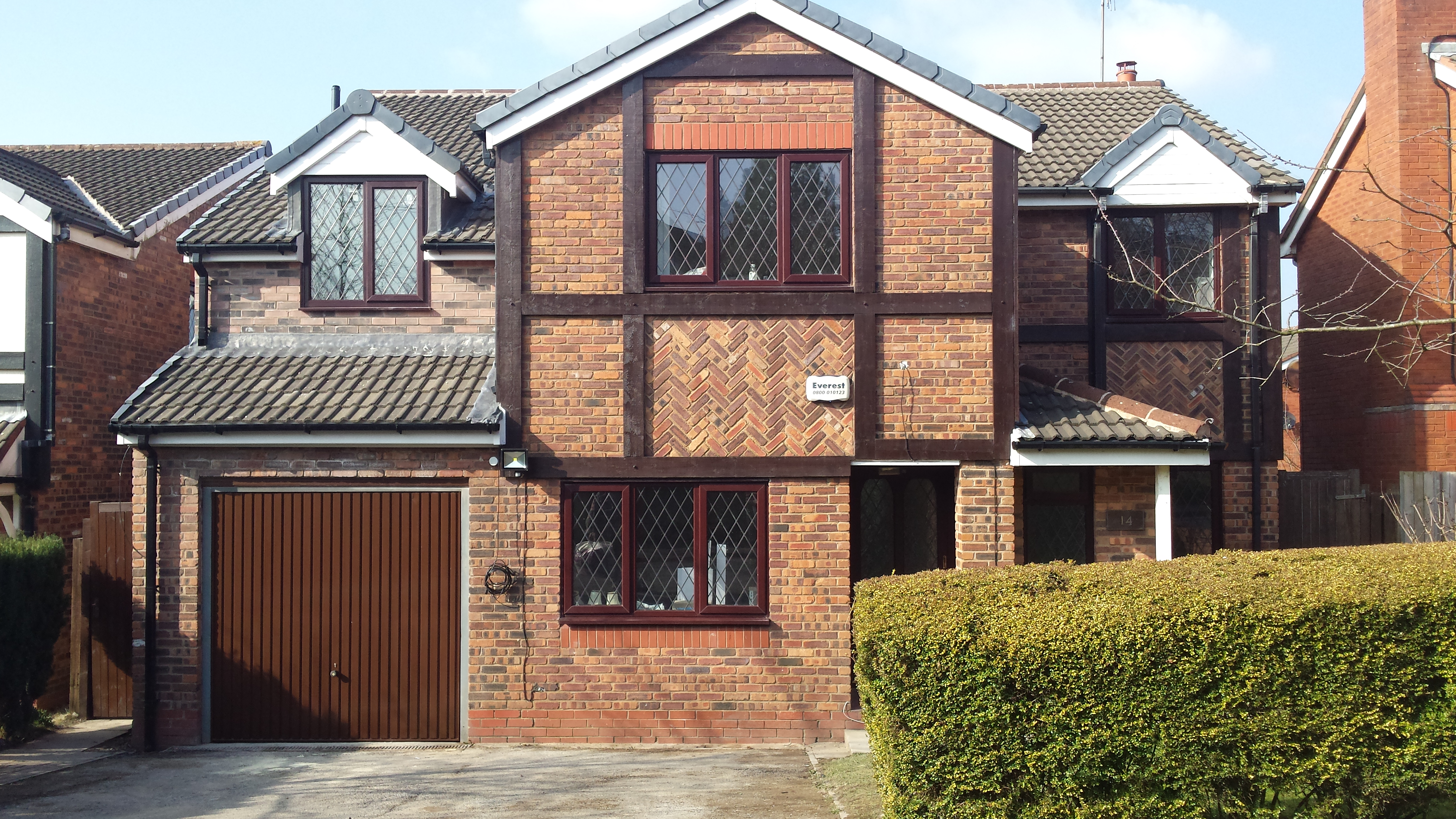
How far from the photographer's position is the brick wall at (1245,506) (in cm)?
1125

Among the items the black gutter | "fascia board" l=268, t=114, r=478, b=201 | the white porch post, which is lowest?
the white porch post

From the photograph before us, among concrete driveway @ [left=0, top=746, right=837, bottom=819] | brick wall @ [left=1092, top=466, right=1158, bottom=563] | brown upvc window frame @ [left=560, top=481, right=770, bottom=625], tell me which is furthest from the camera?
brick wall @ [left=1092, top=466, right=1158, bottom=563]

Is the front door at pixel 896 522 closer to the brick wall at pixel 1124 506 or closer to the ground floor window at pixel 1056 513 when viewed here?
the ground floor window at pixel 1056 513

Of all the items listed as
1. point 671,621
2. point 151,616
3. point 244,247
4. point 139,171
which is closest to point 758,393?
point 671,621

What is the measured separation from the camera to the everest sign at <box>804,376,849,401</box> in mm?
9312

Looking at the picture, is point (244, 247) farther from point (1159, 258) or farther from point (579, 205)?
point (1159, 258)

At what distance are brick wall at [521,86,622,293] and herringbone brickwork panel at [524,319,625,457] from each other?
1.62 ft

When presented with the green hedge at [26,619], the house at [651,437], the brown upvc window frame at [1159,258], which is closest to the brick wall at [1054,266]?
the brown upvc window frame at [1159,258]

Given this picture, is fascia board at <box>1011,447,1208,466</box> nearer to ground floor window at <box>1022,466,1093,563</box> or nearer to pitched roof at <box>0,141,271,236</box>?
ground floor window at <box>1022,466,1093,563</box>

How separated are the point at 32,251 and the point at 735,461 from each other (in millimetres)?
8484

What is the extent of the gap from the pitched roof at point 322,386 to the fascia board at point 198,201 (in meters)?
3.34

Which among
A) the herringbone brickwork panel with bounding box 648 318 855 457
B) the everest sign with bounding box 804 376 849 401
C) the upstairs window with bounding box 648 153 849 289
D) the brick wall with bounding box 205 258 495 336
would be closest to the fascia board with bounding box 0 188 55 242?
the brick wall with bounding box 205 258 495 336

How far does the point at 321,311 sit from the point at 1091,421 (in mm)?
7855

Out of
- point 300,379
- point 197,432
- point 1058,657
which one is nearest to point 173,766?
point 197,432
